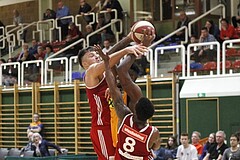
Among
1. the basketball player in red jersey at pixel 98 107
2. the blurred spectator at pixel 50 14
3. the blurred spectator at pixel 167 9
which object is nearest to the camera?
the basketball player in red jersey at pixel 98 107

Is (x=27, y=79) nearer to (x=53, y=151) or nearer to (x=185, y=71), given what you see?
(x=53, y=151)

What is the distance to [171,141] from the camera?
13523 mm

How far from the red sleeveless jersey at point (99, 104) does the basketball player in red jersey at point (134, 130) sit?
0.51 meters

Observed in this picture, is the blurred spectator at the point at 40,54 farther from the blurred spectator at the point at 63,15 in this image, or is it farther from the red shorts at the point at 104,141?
the red shorts at the point at 104,141

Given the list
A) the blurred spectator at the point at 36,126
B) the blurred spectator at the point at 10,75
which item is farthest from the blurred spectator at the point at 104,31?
the blurred spectator at the point at 36,126

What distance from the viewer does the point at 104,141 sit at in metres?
6.54

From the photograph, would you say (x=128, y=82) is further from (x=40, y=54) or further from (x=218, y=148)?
(x=40, y=54)

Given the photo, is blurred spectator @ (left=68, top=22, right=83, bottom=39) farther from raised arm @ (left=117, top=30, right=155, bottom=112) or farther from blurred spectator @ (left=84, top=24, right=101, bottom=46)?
raised arm @ (left=117, top=30, right=155, bottom=112)

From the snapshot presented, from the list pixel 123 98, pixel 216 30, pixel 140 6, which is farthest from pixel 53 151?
pixel 123 98

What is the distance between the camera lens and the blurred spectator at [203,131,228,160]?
12227 mm

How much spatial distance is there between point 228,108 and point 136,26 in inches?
341

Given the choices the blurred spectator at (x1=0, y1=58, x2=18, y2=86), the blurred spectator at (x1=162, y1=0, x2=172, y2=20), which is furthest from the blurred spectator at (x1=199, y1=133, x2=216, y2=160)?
the blurred spectator at (x1=0, y1=58, x2=18, y2=86)

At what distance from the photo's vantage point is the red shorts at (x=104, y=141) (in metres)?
6.53

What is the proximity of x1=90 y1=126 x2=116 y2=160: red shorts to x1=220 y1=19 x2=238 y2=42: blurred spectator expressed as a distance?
972 centimetres
